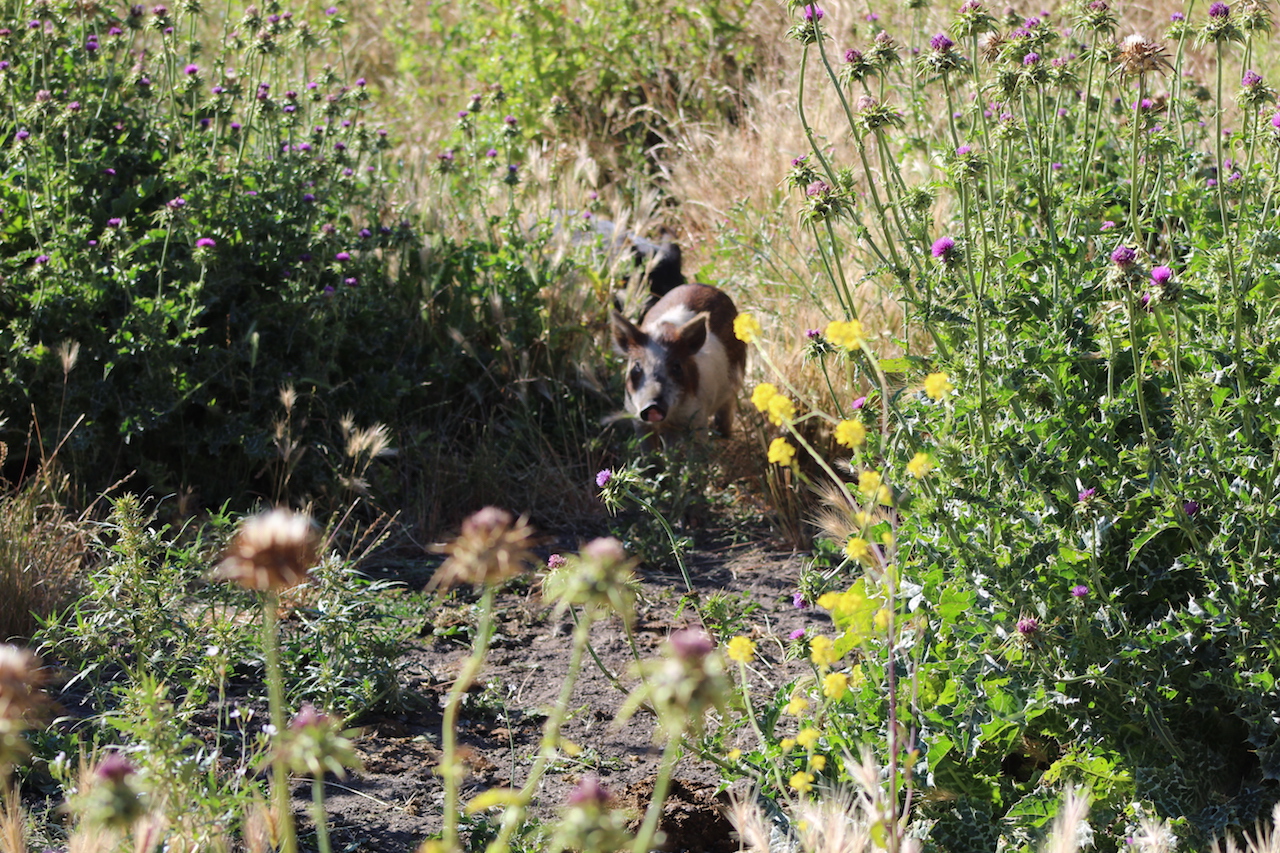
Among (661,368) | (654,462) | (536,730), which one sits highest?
(661,368)

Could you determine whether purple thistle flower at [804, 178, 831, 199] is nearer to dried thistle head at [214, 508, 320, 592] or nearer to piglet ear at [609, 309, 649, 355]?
dried thistle head at [214, 508, 320, 592]

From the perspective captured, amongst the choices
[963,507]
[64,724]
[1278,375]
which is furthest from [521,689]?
[1278,375]

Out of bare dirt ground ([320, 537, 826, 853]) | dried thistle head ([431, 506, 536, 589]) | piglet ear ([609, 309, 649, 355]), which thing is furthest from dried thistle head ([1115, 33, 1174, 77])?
piglet ear ([609, 309, 649, 355])

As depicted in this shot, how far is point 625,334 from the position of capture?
5945 millimetres

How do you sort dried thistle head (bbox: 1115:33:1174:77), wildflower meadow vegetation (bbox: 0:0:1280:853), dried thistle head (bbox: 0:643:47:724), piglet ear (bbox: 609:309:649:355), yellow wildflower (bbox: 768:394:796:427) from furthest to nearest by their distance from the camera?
1. piglet ear (bbox: 609:309:649:355)
2. dried thistle head (bbox: 1115:33:1174:77)
3. wildflower meadow vegetation (bbox: 0:0:1280:853)
4. yellow wildflower (bbox: 768:394:796:427)
5. dried thistle head (bbox: 0:643:47:724)

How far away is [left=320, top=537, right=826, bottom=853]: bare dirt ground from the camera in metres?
3.15

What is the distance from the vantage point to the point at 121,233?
16.1 feet

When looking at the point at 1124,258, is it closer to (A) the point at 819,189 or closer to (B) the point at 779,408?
(A) the point at 819,189

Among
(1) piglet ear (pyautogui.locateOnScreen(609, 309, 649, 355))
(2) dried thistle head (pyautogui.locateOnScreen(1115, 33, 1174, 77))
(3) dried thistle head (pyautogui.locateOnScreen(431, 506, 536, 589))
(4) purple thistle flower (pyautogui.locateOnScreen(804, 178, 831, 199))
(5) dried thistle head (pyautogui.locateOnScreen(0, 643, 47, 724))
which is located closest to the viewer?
(5) dried thistle head (pyautogui.locateOnScreen(0, 643, 47, 724))

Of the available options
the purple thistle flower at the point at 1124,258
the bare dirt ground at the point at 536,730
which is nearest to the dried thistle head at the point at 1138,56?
the purple thistle flower at the point at 1124,258

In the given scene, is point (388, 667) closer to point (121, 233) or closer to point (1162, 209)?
point (121, 233)

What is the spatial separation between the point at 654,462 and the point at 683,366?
1.64 ft

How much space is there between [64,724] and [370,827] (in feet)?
3.34

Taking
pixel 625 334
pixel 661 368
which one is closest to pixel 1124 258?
pixel 661 368
